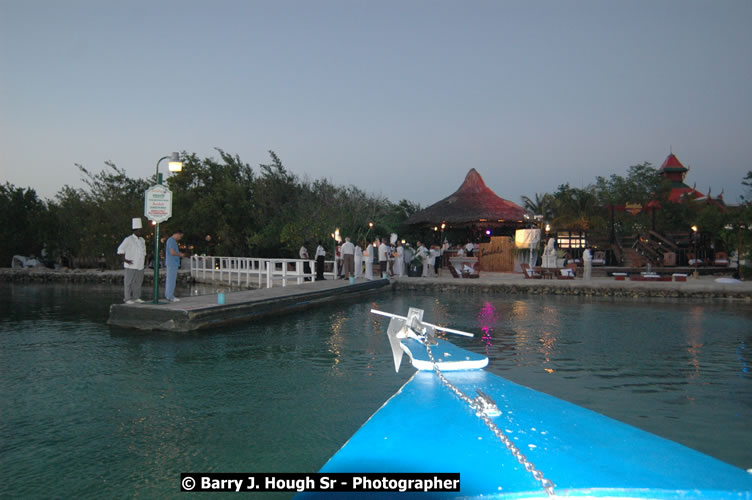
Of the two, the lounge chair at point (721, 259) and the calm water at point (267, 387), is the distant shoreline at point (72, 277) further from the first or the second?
the lounge chair at point (721, 259)

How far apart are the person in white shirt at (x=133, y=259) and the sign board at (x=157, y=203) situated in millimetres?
274

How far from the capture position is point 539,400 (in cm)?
272

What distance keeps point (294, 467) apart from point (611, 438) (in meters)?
2.47

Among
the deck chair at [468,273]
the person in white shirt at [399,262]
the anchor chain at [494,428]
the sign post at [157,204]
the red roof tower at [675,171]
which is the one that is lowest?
the anchor chain at [494,428]

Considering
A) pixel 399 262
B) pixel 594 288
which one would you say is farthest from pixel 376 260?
pixel 594 288

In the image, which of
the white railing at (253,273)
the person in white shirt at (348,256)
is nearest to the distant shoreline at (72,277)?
the white railing at (253,273)

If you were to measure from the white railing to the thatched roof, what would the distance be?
30.6ft

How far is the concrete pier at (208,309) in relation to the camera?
9.65m

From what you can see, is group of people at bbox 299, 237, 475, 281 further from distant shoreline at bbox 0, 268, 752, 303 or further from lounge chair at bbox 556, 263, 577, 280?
lounge chair at bbox 556, 263, 577, 280

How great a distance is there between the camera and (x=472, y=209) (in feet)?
100

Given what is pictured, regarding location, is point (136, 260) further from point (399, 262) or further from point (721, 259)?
point (721, 259)

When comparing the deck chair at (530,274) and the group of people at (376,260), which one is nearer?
the group of people at (376,260)

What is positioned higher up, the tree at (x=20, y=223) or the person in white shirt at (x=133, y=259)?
the tree at (x=20, y=223)

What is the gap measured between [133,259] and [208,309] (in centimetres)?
170
